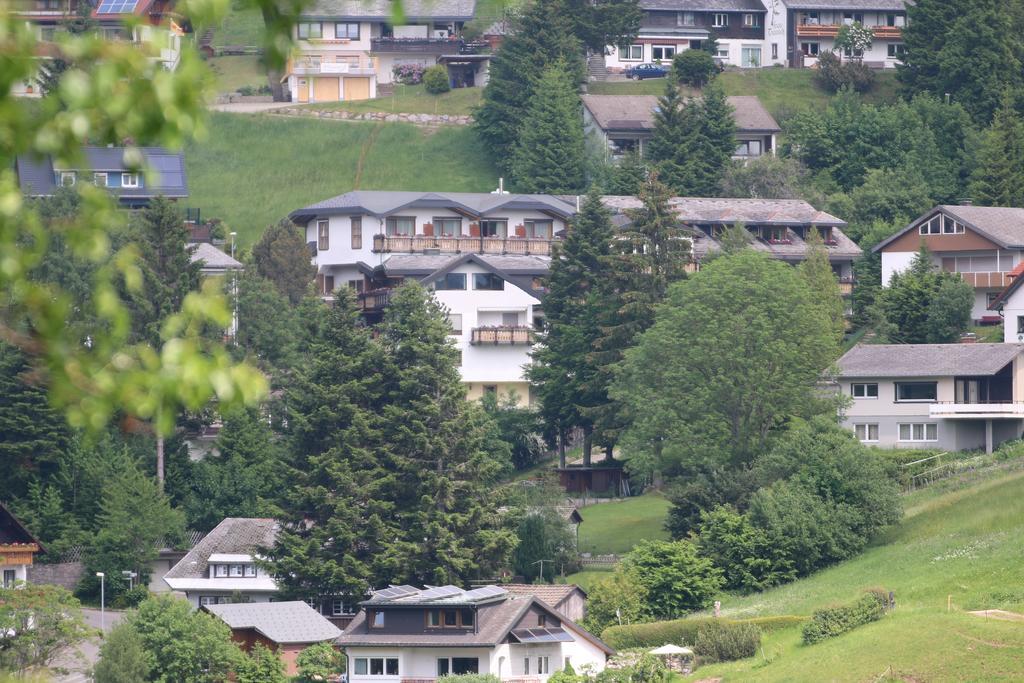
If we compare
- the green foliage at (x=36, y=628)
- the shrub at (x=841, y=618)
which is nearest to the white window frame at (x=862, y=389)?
the shrub at (x=841, y=618)

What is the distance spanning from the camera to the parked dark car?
13450cm

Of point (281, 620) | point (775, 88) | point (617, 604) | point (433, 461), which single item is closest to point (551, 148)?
point (775, 88)

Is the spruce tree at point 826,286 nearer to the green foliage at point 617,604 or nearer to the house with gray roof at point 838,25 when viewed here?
the green foliage at point 617,604

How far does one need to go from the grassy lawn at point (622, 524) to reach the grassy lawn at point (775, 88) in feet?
180

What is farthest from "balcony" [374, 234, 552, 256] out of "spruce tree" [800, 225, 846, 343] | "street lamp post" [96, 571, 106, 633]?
"street lamp post" [96, 571, 106, 633]

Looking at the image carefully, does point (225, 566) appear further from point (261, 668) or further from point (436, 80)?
point (436, 80)

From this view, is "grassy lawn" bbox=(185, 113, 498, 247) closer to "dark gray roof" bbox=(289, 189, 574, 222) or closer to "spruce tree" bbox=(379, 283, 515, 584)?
"dark gray roof" bbox=(289, 189, 574, 222)

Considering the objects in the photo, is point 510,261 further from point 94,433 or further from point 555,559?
point 94,433

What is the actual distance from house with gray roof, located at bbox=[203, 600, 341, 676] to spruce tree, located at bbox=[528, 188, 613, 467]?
786 inches

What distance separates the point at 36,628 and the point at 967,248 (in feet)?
174

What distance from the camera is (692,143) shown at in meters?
112

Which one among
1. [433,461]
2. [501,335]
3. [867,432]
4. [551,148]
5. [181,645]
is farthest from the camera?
[551,148]

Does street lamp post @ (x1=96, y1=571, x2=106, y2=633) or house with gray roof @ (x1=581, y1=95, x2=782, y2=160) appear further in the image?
house with gray roof @ (x1=581, y1=95, x2=782, y2=160)

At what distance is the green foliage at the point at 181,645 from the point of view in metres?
57.9
